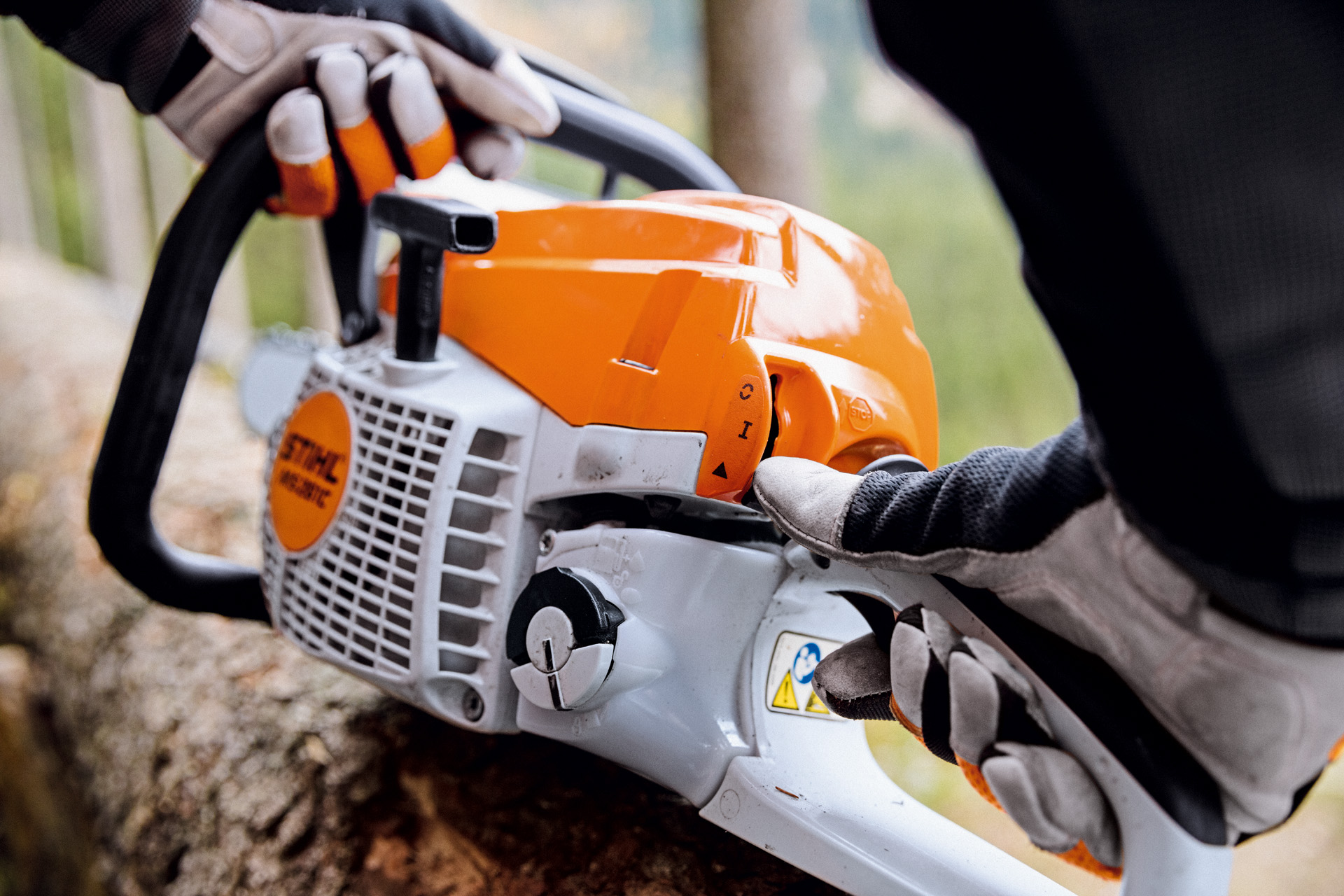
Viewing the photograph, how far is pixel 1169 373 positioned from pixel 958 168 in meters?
7.28

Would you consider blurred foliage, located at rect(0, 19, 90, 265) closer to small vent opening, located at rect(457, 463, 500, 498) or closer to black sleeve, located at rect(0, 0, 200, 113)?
black sleeve, located at rect(0, 0, 200, 113)

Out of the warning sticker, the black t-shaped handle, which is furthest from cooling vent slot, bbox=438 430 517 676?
the warning sticker

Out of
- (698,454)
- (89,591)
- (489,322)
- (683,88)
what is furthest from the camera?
(683,88)

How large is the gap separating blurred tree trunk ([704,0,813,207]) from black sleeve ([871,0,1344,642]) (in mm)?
1708

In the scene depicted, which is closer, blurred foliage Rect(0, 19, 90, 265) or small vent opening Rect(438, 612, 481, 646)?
small vent opening Rect(438, 612, 481, 646)

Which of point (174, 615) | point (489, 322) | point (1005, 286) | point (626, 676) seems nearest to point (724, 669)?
point (626, 676)

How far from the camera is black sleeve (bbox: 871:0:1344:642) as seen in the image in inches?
20.6

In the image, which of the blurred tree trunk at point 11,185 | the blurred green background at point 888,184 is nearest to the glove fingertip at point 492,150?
the blurred green background at point 888,184

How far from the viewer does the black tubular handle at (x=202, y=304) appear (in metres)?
1.25

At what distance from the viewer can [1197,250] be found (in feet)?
1.79

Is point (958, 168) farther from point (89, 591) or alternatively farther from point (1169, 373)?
point (1169, 373)

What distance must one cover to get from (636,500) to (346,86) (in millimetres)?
651

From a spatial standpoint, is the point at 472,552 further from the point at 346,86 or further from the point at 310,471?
the point at 346,86

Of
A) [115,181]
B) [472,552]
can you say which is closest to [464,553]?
[472,552]
